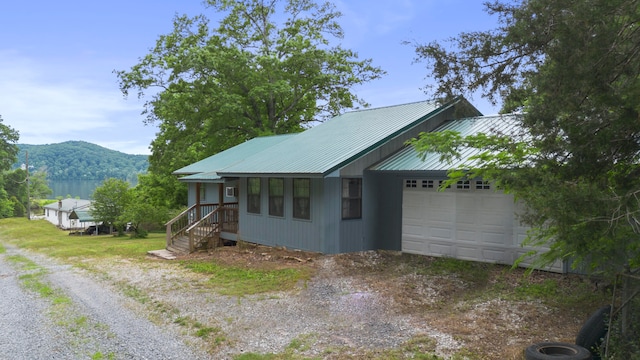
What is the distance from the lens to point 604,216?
4.45 m

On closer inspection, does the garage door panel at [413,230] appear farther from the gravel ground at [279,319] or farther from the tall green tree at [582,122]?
the tall green tree at [582,122]

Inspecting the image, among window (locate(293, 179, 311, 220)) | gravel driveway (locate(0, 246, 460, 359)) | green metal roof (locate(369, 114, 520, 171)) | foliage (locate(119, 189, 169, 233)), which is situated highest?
green metal roof (locate(369, 114, 520, 171))

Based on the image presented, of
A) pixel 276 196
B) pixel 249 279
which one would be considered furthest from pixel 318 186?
pixel 249 279

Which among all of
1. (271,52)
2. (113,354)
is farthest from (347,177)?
(271,52)

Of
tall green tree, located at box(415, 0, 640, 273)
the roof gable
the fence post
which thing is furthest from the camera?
the roof gable

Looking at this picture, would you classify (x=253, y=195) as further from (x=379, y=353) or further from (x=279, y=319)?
(x=379, y=353)

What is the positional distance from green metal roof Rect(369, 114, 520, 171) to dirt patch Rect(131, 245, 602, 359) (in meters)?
2.54

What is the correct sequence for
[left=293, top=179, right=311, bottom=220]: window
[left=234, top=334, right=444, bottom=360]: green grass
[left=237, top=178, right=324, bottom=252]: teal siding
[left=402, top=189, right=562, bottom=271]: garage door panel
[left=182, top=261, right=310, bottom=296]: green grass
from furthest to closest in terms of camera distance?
[left=293, top=179, right=311, bottom=220]: window
[left=237, top=178, right=324, bottom=252]: teal siding
[left=402, top=189, right=562, bottom=271]: garage door panel
[left=182, top=261, right=310, bottom=296]: green grass
[left=234, top=334, right=444, bottom=360]: green grass

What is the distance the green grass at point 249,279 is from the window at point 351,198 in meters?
2.45

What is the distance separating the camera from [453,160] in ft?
39.2

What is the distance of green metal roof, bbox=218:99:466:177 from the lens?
13.4 m

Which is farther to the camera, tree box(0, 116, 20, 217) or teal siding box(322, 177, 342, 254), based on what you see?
tree box(0, 116, 20, 217)

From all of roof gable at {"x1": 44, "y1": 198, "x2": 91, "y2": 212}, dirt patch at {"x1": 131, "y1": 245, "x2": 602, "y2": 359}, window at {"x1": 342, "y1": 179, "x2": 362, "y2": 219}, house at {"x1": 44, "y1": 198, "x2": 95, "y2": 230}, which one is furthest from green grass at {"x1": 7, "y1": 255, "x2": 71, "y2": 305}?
roof gable at {"x1": 44, "y1": 198, "x2": 91, "y2": 212}

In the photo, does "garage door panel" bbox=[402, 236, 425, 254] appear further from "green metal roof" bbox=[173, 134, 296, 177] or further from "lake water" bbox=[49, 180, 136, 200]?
"lake water" bbox=[49, 180, 136, 200]
